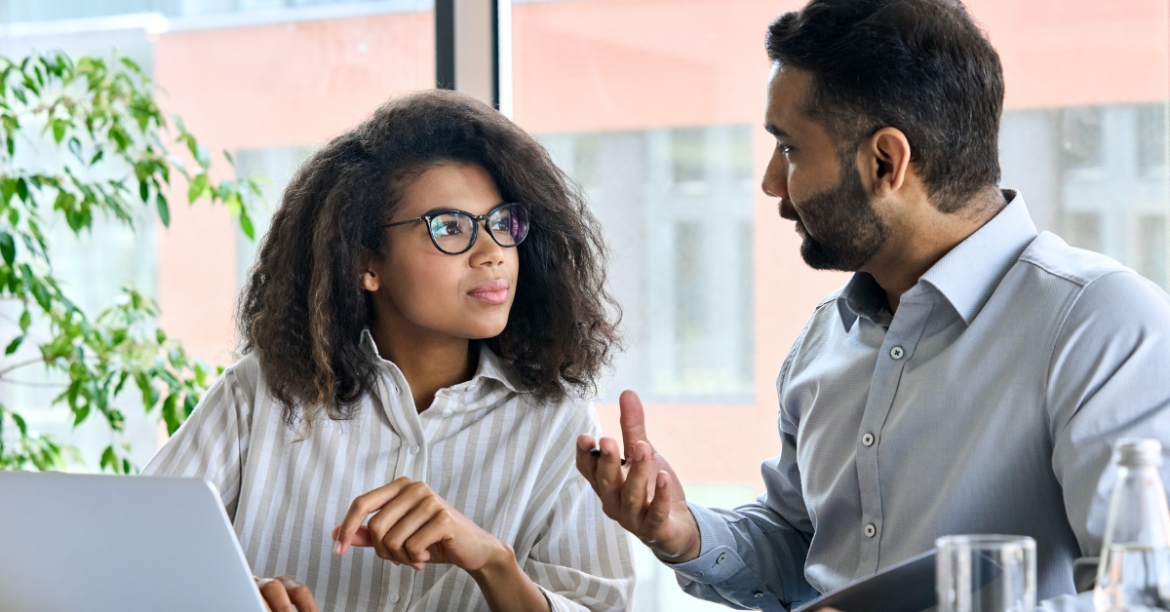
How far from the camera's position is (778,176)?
63.2 inches

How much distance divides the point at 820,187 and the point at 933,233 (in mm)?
179

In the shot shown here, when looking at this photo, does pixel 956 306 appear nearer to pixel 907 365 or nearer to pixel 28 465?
pixel 907 365

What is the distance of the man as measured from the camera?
1263mm

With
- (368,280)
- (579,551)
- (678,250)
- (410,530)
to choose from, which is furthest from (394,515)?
(678,250)

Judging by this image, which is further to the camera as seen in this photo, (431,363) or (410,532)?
(431,363)

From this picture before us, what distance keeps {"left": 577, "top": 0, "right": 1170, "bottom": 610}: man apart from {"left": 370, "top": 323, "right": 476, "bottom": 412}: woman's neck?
0.51 meters

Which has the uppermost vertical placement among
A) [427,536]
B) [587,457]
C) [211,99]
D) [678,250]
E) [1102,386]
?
[211,99]

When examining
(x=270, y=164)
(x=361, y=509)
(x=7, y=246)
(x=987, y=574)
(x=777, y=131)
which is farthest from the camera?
(x=270, y=164)

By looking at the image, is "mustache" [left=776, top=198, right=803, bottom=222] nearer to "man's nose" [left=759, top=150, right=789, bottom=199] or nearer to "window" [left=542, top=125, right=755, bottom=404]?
"man's nose" [left=759, top=150, right=789, bottom=199]

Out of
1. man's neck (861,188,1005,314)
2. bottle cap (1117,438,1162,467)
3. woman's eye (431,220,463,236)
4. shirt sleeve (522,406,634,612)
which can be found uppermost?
woman's eye (431,220,463,236)

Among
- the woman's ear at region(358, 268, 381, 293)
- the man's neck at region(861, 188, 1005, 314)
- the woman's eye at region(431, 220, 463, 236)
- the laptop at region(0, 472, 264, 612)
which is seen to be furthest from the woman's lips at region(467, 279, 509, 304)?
the laptop at region(0, 472, 264, 612)

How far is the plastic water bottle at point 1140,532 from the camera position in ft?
2.63

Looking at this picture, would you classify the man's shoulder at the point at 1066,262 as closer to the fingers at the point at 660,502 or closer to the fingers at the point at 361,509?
the fingers at the point at 660,502

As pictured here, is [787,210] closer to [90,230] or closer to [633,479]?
[633,479]
